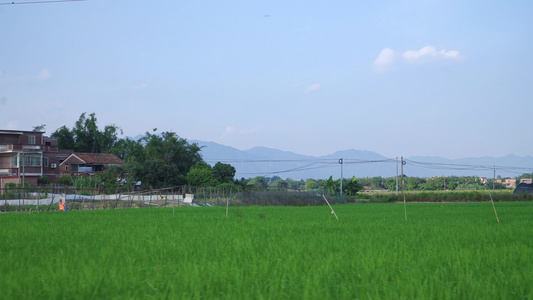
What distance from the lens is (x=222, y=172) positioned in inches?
2267

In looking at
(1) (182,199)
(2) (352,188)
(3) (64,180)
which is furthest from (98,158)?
(2) (352,188)

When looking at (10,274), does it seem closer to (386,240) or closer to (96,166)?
(386,240)

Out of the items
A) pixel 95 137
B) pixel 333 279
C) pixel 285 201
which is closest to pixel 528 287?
pixel 333 279

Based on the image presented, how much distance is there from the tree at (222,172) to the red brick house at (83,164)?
1368 centimetres

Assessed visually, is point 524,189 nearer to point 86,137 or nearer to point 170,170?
point 170,170

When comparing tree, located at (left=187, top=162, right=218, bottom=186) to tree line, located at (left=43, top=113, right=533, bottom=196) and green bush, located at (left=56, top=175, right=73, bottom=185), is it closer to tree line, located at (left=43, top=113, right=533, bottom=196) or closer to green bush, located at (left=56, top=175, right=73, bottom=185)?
tree line, located at (left=43, top=113, right=533, bottom=196)

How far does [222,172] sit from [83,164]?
19009 millimetres

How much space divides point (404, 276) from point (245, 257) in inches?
95.8

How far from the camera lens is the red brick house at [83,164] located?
63.5 metres

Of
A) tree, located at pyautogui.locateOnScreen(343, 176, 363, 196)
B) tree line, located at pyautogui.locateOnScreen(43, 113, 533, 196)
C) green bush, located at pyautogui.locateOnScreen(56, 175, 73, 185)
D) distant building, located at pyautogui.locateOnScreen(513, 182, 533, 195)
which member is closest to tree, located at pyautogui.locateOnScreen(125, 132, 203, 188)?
tree line, located at pyautogui.locateOnScreen(43, 113, 533, 196)

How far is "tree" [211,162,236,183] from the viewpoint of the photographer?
56688 millimetres

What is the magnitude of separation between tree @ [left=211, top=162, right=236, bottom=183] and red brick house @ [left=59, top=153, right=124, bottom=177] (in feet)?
44.9

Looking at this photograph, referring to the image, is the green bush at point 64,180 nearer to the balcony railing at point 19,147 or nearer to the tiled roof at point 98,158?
the balcony railing at point 19,147

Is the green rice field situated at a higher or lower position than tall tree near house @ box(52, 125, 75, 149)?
lower
